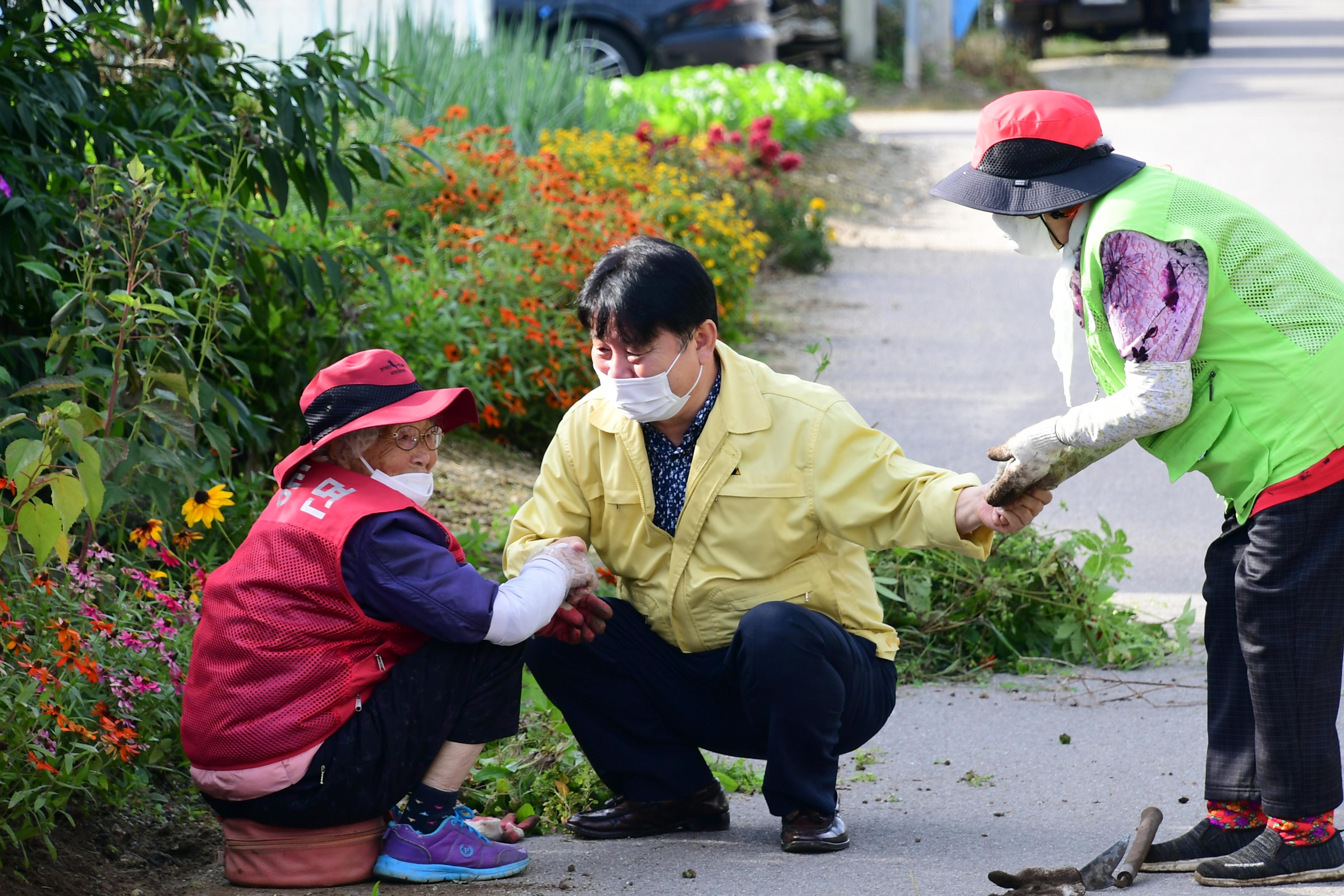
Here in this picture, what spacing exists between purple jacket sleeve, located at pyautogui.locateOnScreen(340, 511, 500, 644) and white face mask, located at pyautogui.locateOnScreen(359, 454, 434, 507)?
0.34ft

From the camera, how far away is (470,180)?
6703mm

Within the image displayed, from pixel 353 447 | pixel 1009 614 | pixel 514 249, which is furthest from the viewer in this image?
pixel 514 249

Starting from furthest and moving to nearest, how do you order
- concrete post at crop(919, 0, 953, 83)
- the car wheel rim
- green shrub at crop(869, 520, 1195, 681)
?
concrete post at crop(919, 0, 953, 83), the car wheel rim, green shrub at crop(869, 520, 1195, 681)

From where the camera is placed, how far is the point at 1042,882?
2.61 metres

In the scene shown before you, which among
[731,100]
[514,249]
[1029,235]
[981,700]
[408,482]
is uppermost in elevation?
[731,100]

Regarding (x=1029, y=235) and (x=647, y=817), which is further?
(x=647, y=817)

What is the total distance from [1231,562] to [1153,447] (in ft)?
0.85

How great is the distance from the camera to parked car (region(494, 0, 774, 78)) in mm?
13352

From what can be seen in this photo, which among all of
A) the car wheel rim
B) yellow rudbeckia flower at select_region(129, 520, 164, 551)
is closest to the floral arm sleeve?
yellow rudbeckia flower at select_region(129, 520, 164, 551)

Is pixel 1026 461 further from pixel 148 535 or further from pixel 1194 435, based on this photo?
pixel 148 535

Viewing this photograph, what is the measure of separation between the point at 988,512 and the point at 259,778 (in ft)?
4.67

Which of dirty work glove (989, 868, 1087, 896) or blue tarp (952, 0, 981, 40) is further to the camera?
blue tarp (952, 0, 981, 40)

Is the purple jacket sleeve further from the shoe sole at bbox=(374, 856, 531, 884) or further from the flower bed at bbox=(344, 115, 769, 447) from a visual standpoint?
the flower bed at bbox=(344, 115, 769, 447)

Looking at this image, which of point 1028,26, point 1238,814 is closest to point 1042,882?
point 1238,814
